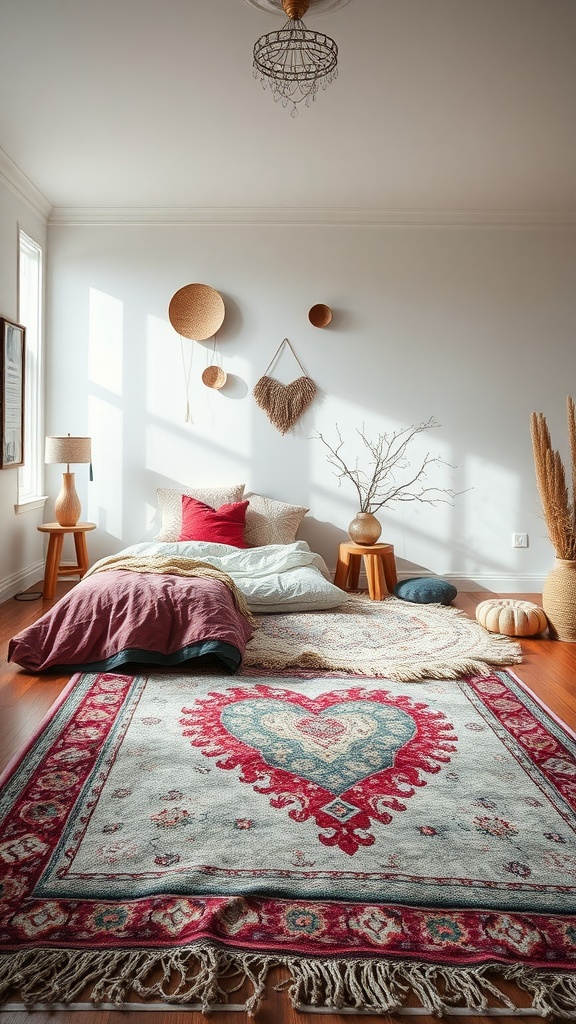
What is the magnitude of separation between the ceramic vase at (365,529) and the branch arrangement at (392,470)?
44 cm

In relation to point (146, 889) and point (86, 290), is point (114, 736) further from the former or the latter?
point (86, 290)

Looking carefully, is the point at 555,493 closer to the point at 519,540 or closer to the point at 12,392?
the point at 519,540

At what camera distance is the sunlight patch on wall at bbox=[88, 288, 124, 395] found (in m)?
5.66

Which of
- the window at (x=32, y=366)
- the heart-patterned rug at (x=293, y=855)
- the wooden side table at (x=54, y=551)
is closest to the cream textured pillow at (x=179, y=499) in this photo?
the wooden side table at (x=54, y=551)

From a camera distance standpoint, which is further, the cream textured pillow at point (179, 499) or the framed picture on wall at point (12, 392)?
the cream textured pillow at point (179, 499)

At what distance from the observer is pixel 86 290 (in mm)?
5656

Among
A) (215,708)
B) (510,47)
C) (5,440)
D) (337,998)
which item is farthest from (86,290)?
(337,998)

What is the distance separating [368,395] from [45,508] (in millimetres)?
2549

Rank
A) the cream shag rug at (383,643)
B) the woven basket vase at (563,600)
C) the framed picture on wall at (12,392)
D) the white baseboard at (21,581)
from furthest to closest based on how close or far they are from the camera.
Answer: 1. the white baseboard at (21,581)
2. the framed picture on wall at (12,392)
3. the woven basket vase at (563,600)
4. the cream shag rug at (383,643)

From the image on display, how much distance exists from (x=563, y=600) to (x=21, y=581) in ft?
11.4

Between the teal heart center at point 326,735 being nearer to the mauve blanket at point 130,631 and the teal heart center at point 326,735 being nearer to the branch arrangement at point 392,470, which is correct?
the mauve blanket at point 130,631

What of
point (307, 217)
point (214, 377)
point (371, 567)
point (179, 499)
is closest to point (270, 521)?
point (179, 499)

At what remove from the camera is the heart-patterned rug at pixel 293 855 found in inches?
60.9

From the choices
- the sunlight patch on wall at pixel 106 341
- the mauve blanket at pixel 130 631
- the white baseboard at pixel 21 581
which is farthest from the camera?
the sunlight patch on wall at pixel 106 341
